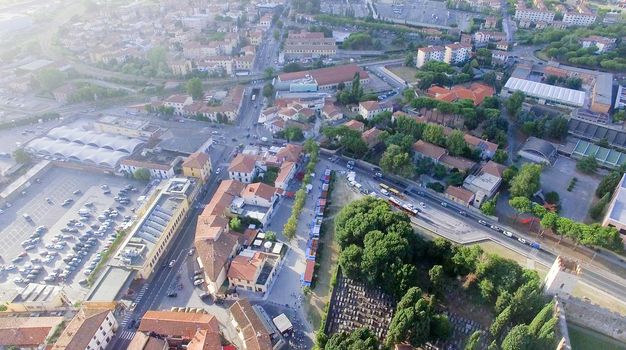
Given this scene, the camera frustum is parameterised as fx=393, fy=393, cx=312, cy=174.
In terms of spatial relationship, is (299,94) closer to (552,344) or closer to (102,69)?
(102,69)

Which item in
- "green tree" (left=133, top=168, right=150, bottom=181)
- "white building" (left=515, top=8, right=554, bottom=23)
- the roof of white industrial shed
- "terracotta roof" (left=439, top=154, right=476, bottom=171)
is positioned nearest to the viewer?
"green tree" (left=133, top=168, right=150, bottom=181)

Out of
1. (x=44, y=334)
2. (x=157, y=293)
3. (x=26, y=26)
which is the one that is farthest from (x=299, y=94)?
(x=26, y=26)

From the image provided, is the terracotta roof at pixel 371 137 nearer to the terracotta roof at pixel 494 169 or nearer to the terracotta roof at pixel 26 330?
the terracotta roof at pixel 494 169

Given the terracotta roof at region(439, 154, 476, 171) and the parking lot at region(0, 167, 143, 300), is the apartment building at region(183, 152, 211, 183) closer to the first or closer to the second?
the parking lot at region(0, 167, 143, 300)

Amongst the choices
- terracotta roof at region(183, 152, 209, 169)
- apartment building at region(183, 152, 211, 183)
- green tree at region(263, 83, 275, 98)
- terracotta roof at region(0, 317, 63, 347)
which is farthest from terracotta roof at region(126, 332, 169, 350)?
green tree at region(263, 83, 275, 98)

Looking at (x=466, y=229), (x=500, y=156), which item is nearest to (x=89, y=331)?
(x=466, y=229)

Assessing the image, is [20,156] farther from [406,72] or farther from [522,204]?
[406,72]
